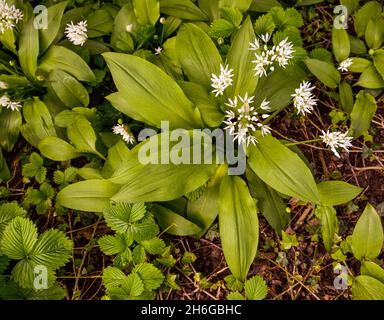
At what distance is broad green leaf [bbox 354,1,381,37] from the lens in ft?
9.05

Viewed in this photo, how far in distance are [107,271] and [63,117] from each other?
0.96 m

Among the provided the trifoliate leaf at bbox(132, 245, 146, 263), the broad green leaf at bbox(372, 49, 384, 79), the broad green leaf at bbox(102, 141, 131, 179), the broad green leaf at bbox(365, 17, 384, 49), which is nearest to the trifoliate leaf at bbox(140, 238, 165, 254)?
the trifoliate leaf at bbox(132, 245, 146, 263)

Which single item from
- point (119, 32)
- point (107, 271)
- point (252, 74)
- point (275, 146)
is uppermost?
point (119, 32)

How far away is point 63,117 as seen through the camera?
2504 mm

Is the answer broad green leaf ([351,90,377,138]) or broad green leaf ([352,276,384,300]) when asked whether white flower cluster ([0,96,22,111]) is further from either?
broad green leaf ([352,276,384,300])

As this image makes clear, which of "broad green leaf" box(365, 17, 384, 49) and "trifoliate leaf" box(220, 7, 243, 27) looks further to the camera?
"broad green leaf" box(365, 17, 384, 49)

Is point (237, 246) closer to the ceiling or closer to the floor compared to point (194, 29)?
closer to the floor

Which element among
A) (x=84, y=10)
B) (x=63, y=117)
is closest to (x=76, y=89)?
(x=63, y=117)

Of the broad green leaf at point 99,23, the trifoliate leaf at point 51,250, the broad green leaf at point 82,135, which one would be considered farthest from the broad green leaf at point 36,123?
the trifoliate leaf at point 51,250

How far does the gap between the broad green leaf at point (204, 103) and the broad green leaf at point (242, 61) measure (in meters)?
0.12

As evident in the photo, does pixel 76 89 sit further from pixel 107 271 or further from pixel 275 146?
pixel 275 146

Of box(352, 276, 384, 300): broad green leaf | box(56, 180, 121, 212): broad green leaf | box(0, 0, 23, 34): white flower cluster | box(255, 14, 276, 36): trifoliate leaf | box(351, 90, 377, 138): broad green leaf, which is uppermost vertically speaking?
box(0, 0, 23, 34): white flower cluster

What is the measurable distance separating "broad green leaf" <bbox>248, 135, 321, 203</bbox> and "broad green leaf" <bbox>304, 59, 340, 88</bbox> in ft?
2.18

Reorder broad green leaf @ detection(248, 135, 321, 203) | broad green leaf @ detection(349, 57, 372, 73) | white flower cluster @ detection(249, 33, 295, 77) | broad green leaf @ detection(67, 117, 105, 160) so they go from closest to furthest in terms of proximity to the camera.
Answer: broad green leaf @ detection(248, 135, 321, 203)
white flower cluster @ detection(249, 33, 295, 77)
broad green leaf @ detection(67, 117, 105, 160)
broad green leaf @ detection(349, 57, 372, 73)
